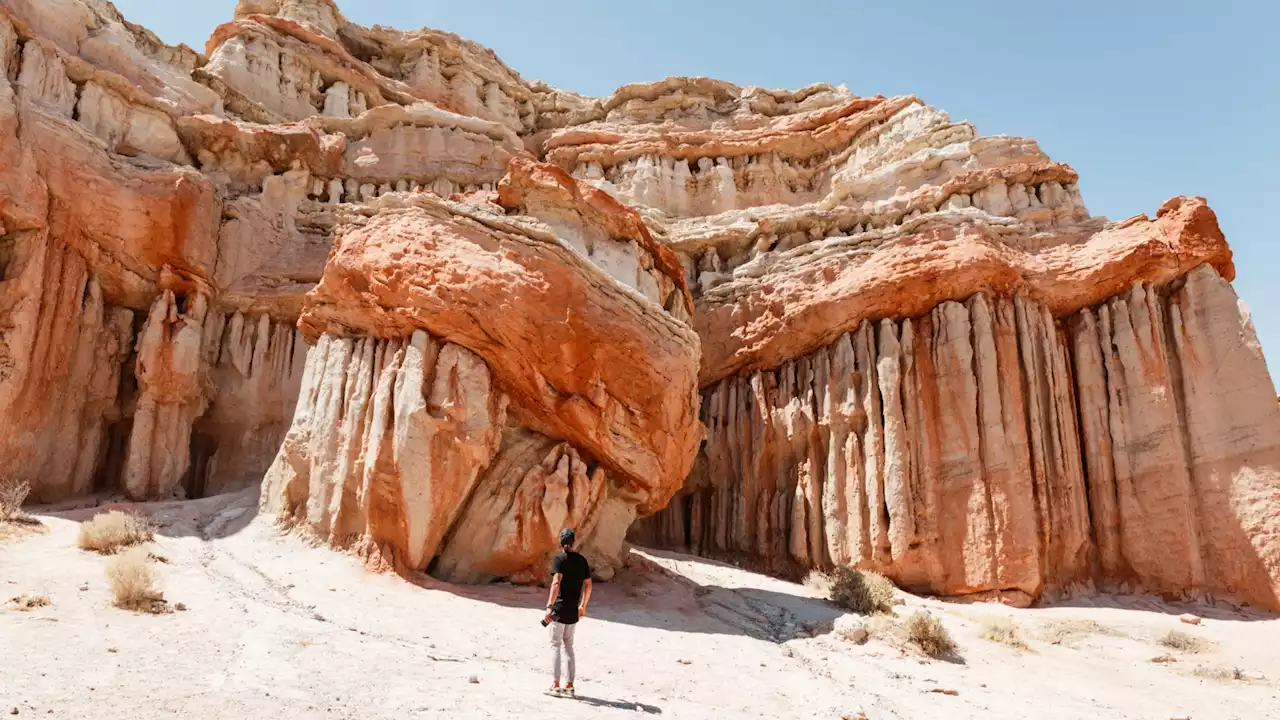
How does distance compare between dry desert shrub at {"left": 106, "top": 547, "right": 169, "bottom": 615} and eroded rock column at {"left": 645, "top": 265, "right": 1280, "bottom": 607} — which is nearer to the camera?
dry desert shrub at {"left": 106, "top": 547, "right": 169, "bottom": 615}

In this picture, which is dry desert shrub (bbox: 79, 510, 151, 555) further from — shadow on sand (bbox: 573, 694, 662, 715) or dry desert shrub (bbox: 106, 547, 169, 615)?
shadow on sand (bbox: 573, 694, 662, 715)

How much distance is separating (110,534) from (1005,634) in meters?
11.8

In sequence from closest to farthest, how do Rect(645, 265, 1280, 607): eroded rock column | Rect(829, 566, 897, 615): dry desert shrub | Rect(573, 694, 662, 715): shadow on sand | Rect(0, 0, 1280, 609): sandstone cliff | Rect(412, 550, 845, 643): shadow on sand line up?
Rect(573, 694, 662, 715): shadow on sand, Rect(412, 550, 845, 643): shadow on sand, Rect(0, 0, 1280, 609): sandstone cliff, Rect(829, 566, 897, 615): dry desert shrub, Rect(645, 265, 1280, 607): eroded rock column

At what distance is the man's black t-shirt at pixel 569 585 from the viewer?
648cm

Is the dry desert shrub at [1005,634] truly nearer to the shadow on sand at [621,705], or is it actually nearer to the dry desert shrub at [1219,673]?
the dry desert shrub at [1219,673]

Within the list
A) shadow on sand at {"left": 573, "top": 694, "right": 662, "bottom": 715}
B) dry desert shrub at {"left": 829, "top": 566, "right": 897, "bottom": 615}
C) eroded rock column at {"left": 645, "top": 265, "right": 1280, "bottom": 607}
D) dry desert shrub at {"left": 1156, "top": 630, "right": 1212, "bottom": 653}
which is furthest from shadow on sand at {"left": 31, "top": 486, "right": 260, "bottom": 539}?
dry desert shrub at {"left": 1156, "top": 630, "right": 1212, "bottom": 653}

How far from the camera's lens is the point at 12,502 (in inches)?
450

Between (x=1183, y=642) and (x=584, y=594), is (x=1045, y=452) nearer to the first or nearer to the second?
(x=1183, y=642)

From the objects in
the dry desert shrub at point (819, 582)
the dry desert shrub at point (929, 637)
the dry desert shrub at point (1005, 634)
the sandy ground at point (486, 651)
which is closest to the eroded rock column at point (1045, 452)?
the dry desert shrub at point (819, 582)

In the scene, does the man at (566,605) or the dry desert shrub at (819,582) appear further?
the dry desert shrub at (819,582)

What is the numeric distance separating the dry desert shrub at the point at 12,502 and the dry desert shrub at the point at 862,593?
11.7m

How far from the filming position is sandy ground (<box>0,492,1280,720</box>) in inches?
223

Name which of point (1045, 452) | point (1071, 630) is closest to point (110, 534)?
point (1071, 630)

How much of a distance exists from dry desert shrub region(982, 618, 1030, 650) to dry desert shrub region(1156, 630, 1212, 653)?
6.72 feet
